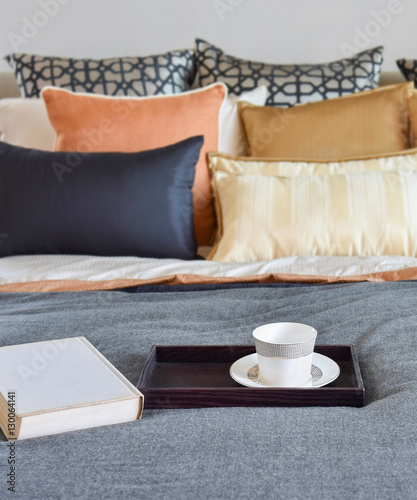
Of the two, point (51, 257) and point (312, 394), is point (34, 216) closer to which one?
point (51, 257)

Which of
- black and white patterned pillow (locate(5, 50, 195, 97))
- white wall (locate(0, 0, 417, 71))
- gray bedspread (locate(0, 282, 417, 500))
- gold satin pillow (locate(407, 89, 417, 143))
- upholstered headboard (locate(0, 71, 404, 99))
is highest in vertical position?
white wall (locate(0, 0, 417, 71))

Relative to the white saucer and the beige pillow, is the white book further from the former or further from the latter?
the beige pillow

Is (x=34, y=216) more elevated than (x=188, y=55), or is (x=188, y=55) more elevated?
(x=188, y=55)

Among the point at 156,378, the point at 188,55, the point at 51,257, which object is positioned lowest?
the point at 51,257

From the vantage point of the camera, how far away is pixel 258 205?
187 centimetres

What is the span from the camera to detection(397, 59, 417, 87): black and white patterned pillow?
7.82 feet

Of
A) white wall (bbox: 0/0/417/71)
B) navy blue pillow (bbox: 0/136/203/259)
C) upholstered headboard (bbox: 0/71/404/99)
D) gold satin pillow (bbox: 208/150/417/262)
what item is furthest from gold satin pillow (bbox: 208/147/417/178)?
upholstered headboard (bbox: 0/71/404/99)

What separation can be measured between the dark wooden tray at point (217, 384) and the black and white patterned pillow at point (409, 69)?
5.41 feet

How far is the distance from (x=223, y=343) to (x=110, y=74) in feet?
4.84

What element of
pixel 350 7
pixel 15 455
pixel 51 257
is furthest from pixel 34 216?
pixel 350 7

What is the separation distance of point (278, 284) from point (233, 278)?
110mm

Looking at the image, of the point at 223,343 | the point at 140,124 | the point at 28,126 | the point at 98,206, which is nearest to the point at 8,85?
the point at 28,126

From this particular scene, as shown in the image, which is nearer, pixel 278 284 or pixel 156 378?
pixel 156 378

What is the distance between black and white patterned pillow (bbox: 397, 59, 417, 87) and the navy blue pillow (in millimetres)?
979
